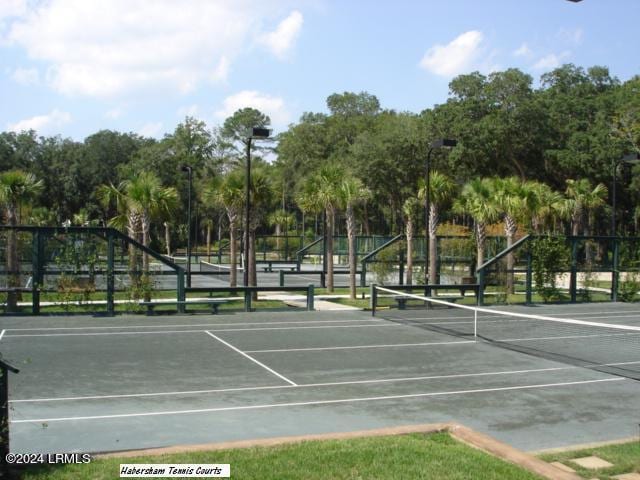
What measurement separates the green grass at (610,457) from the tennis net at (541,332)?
476 cm

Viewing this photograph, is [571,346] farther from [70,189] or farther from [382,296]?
[70,189]

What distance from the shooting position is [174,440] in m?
7.71

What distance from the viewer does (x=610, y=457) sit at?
7004 millimetres

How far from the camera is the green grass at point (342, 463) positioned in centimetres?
595

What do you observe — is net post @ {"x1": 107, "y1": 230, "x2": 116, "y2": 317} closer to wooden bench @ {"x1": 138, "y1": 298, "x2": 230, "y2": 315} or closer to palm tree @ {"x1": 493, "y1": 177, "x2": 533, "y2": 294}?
wooden bench @ {"x1": 138, "y1": 298, "x2": 230, "y2": 315}

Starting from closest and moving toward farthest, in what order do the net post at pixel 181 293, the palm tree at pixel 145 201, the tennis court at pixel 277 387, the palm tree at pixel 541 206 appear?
the tennis court at pixel 277 387 < the net post at pixel 181 293 < the palm tree at pixel 145 201 < the palm tree at pixel 541 206

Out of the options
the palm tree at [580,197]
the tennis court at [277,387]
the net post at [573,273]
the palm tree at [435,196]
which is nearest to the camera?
the tennis court at [277,387]

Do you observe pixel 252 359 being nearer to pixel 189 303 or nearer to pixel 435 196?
pixel 189 303

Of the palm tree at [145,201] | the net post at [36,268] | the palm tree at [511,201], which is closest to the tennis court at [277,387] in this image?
the net post at [36,268]

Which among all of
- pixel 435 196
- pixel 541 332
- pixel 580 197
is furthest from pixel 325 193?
pixel 580 197

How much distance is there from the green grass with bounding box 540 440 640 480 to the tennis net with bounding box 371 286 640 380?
4761 mm

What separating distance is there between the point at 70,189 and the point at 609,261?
59212 millimetres

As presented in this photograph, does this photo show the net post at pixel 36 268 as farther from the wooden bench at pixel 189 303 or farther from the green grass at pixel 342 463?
the green grass at pixel 342 463

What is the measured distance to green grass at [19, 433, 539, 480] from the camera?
19.5 feet
